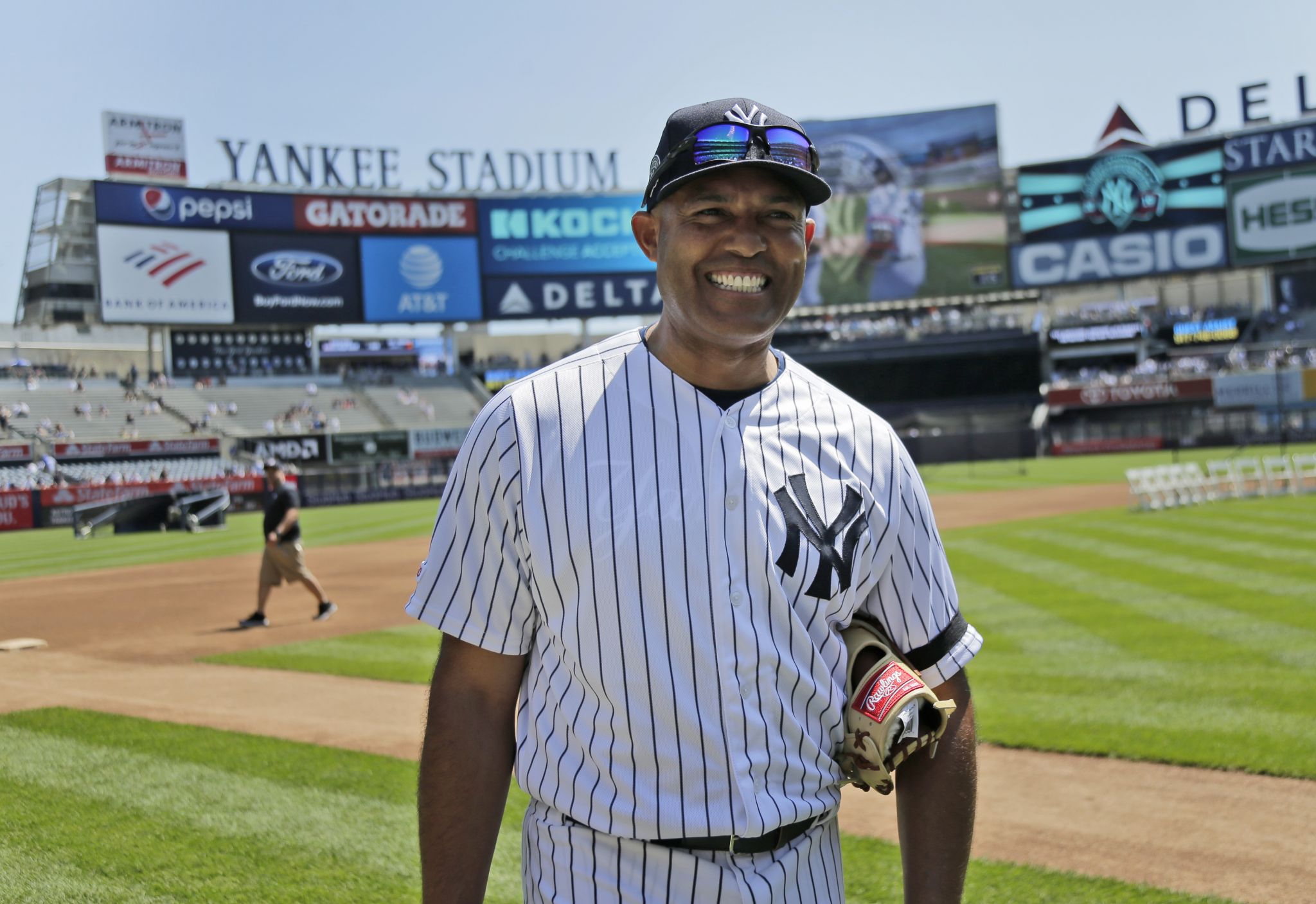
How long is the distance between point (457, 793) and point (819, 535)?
2.53 feet

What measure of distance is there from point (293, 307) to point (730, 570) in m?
50.8

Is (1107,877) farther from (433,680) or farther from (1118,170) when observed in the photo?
(1118,170)

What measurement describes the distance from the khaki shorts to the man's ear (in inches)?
419

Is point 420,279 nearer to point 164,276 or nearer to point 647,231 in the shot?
point 164,276

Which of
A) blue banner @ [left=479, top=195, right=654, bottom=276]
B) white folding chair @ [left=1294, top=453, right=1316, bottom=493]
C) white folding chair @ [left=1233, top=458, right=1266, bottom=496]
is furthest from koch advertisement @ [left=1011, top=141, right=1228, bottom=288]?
white folding chair @ [left=1294, top=453, right=1316, bottom=493]

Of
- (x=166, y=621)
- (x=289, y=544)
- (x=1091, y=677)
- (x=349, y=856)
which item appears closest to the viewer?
(x=349, y=856)

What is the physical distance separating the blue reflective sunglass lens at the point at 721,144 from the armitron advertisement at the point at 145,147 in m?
52.3

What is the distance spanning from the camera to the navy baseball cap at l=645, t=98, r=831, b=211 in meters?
1.96

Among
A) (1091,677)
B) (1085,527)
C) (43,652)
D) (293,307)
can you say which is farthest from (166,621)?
(293,307)

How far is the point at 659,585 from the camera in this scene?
6.14 ft

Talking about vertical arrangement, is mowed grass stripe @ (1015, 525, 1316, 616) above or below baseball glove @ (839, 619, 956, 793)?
below

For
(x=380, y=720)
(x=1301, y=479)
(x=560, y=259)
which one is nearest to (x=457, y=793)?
(x=380, y=720)

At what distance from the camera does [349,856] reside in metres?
4.80

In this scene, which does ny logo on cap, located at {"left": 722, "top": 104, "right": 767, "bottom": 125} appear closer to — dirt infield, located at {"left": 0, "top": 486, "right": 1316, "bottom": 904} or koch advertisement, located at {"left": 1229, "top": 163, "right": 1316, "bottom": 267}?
dirt infield, located at {"left": 0, "top": 486, "right": 1316, "bottom": 904}
